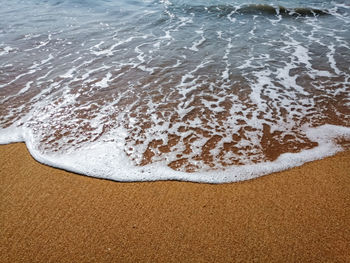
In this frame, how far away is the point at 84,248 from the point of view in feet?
8.13

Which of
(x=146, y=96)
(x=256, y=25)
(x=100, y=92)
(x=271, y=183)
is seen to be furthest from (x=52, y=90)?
(x=256, y=25)

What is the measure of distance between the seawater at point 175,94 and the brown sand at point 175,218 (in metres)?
0.25

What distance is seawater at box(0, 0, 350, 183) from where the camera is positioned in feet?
11.7

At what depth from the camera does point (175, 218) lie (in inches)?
108

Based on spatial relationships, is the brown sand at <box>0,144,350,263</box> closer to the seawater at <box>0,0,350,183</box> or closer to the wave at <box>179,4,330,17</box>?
the seawater at <box>0,0,350,183</box>

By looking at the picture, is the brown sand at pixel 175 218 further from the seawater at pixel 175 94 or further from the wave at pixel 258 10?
the wave at pixel 258 10

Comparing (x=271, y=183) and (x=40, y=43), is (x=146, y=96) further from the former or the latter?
(x=40, y=43)

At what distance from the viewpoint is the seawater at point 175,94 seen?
3.56m

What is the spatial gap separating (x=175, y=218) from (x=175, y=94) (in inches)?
113

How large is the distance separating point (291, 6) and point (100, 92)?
1059 centimetres

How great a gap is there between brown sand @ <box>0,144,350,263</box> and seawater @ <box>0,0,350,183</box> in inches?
10.0

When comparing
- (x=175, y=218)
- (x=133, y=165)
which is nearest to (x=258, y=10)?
(x=133, y=165)

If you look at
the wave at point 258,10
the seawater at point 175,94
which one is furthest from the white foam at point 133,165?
the wave at point 258,10

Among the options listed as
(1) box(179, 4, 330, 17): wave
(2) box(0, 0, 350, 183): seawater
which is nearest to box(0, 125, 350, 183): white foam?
(2) box(0, 0, 350, 183): seawater
